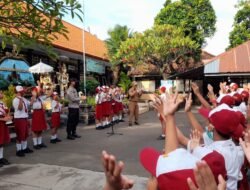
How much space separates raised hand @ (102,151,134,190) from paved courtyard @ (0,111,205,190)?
163 inches

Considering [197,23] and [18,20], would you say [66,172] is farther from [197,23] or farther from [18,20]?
[197,23]

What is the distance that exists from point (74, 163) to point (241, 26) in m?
27.8

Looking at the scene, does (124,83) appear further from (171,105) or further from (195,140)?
(171,105)

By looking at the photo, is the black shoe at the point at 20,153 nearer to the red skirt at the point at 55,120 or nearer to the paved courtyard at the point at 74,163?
the paved courtyard at the point at 74,163

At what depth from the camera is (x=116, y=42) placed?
27.1m

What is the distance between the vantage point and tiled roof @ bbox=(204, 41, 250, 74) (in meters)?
21.5

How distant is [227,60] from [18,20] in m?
19.9

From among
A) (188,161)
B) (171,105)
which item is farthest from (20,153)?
(188,161)

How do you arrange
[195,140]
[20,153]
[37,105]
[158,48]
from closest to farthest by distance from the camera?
[195,140] → [20,153] → [37,105] → [158,48]

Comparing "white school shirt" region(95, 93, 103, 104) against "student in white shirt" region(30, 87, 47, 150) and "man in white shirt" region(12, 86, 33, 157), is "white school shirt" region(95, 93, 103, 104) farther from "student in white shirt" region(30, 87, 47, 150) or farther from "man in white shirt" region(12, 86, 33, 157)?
"man in white shirt" region(12, 86, 33, 157)

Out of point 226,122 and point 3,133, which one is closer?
point 226,122

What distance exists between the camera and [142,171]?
6770 millimetres

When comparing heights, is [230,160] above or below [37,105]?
below

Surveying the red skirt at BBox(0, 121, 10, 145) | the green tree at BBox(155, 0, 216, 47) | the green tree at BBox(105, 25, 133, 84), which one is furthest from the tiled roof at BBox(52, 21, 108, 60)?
the red skirt at BBox(0, 121, 10, 145)
